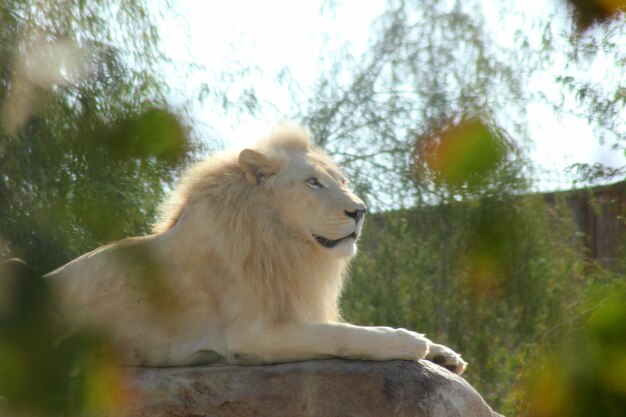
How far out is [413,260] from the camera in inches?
368

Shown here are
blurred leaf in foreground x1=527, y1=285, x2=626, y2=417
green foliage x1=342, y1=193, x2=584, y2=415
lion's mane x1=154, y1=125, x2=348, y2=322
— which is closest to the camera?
blurred leaf in foreground x1=527, y1=285, x2=626, y2=417

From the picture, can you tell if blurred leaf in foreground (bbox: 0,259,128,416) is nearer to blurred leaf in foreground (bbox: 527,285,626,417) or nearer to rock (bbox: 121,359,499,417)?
blurred leaf in foreground (bbox: 527,285,626,417)

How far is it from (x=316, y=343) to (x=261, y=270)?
0.43m

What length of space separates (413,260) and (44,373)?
8609 millimetres

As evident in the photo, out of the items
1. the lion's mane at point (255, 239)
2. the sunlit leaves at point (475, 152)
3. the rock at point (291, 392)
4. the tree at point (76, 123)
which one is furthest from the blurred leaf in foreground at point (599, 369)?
the lion's mane at point (255, 239)

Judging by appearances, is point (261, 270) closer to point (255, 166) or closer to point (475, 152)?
point (255, 166)

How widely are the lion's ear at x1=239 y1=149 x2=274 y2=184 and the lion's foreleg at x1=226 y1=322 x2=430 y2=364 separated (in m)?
0.74

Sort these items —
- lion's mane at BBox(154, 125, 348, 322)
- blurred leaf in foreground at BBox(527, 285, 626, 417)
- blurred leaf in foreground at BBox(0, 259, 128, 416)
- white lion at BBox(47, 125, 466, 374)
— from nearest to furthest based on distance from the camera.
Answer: blurred leaf in foreground at BBox(0, 259, 128, 416)
blurred leaf in foreground at BBox(527, 285, 626, 417)
white lion at BBox(47, 125, 466, 374)
lion's mane at BBox(154, 125, 348, 322)

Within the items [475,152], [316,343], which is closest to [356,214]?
[316,343]

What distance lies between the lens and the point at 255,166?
14.0ft

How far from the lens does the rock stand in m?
3.79

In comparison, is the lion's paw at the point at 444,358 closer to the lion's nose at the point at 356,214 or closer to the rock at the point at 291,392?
the rock at the point at 291,392

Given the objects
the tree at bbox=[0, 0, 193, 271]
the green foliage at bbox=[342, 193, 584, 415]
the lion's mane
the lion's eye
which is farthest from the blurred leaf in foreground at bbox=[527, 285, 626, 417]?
the green foliage at bbox=[342, 193, 584, 415]

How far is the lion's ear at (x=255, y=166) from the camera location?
4246mm
